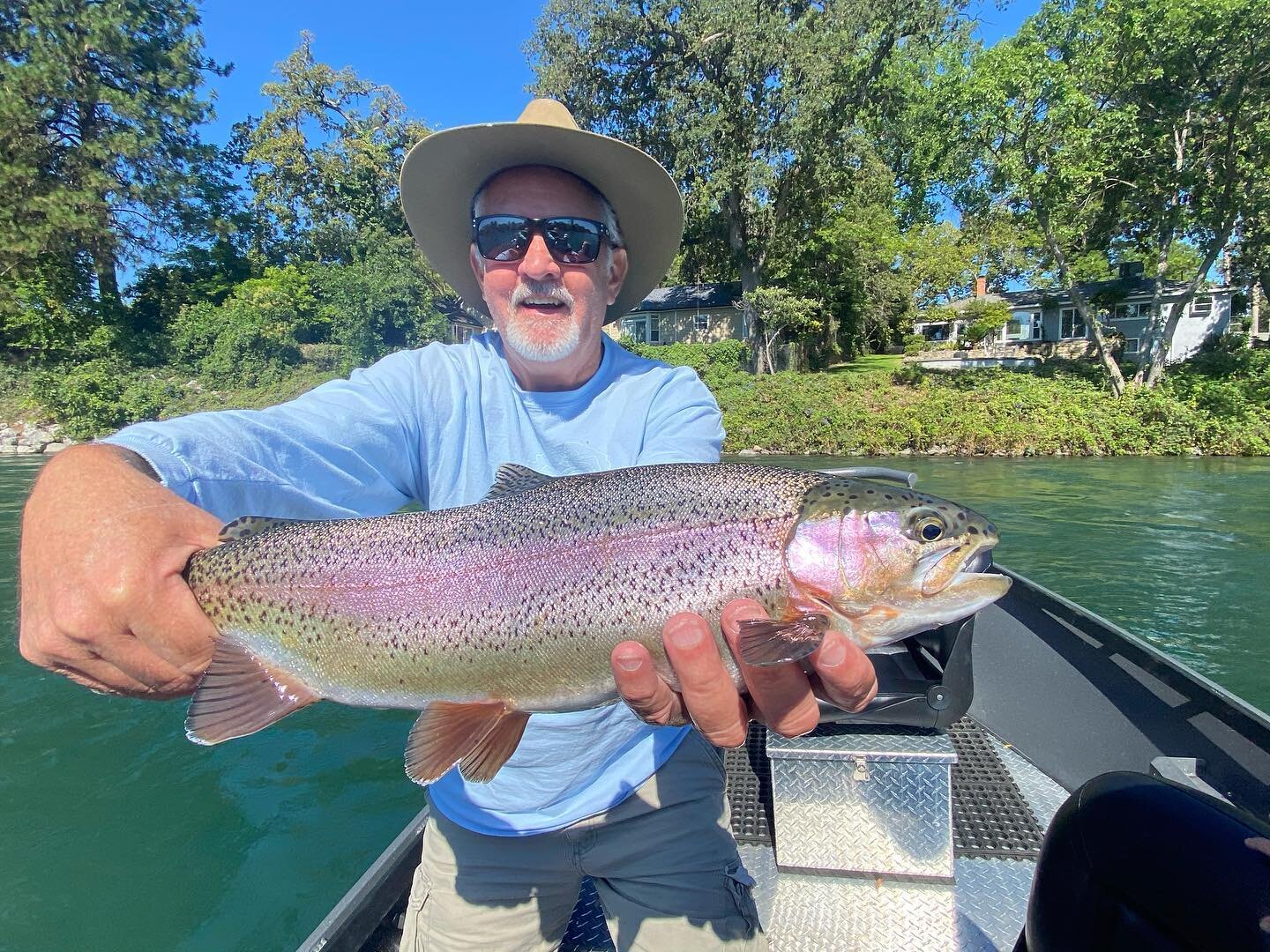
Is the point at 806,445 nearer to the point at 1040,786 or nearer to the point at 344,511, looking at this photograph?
the point at 1040,786

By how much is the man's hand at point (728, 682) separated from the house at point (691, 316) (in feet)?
157

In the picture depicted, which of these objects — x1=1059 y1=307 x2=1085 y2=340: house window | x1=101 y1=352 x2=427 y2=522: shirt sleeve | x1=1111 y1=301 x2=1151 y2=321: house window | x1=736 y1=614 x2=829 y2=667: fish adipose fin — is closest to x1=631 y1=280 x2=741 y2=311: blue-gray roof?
x1=1059 y1=307 x2=1085 y2=340: house window

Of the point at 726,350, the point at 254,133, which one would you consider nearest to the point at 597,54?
the point at 726,350

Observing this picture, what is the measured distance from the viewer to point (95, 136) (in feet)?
135

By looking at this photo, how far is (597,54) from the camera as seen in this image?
111 feet

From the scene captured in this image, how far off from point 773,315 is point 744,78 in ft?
36.9

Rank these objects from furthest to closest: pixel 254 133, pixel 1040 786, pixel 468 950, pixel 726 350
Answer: pixel 254 133, pixel 726 350, pixel 1040 786, pixel 468 950

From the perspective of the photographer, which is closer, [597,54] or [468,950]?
[468,950]

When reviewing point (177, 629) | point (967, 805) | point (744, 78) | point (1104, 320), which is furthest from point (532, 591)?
point (1104, 320)

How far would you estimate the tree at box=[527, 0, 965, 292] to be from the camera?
105 ft

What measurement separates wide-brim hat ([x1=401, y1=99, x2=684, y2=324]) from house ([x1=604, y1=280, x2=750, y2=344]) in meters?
46.2

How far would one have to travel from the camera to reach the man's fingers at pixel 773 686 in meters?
2.09

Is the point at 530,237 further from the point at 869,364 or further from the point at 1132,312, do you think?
the point at 1132,312

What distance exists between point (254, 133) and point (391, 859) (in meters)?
55.4
